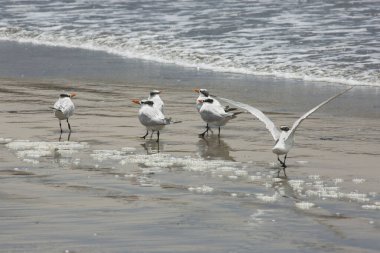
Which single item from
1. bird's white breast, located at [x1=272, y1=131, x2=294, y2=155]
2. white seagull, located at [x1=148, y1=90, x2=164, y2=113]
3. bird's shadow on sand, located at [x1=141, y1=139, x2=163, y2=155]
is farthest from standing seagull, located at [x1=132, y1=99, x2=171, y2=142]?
bird's white breast, located at [x1=272, y1=131, x2=294, y2=155]

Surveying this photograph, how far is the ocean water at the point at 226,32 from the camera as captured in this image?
660 inches

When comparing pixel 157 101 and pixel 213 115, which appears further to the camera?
pixel 157 101

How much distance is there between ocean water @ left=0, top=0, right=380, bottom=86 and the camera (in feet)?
55.0

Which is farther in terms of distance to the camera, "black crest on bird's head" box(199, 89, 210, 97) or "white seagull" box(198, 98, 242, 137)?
"black crest on bird's head" box(199, 89, 210, 97)

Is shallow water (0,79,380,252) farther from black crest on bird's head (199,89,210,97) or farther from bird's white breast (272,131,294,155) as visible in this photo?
black crest on bird's head (199,89,210,97)

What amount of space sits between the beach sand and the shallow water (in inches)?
0.6

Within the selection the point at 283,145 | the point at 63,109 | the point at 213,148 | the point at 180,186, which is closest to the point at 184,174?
the point at 180,186

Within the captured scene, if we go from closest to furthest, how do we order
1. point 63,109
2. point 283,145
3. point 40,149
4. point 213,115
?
point 283,145 → point 40,149 → point 213,115 → point 63,109

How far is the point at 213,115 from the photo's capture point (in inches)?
444

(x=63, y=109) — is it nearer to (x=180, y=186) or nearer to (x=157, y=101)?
(x=157, y=101)

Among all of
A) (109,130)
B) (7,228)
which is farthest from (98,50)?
(7,228)

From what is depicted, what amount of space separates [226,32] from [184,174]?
1184cm

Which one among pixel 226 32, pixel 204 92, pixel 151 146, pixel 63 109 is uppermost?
pixel 226 32

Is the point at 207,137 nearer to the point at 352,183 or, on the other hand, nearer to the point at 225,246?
the point at 352,183
